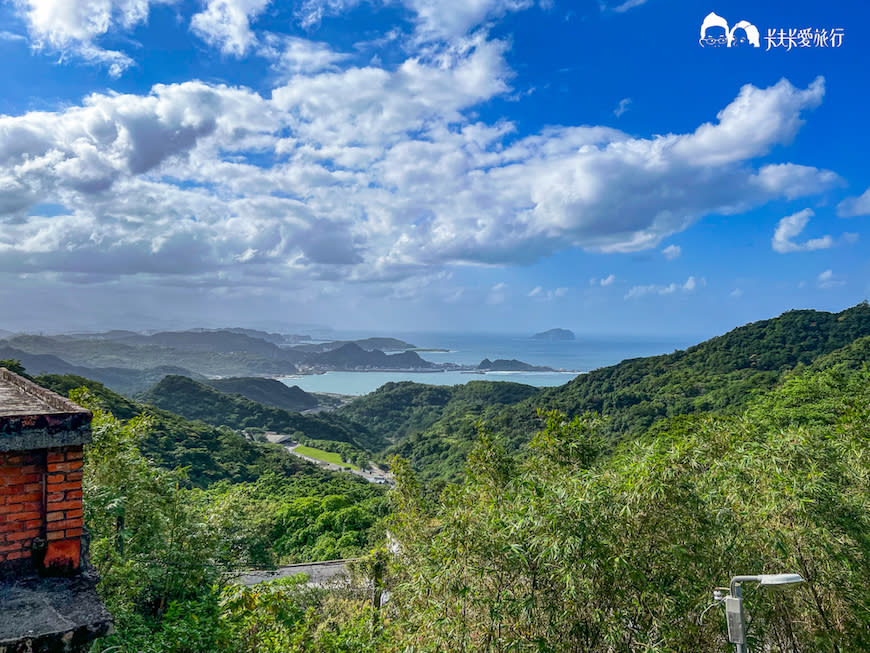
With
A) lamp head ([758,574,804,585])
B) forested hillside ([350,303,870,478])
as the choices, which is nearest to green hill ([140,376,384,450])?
forested hillside ([350,303,870,478])

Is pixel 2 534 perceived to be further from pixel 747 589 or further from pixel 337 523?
pixel 337 523

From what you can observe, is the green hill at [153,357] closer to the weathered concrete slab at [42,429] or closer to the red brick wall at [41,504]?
the red brick wall at [41,504]

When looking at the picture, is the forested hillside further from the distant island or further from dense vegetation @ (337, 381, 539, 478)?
the distant island

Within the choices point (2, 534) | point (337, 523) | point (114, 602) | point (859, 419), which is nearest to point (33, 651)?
point (2, 534)

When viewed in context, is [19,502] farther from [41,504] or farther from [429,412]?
[429,412]

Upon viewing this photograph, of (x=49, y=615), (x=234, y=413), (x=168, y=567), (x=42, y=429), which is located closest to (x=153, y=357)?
(x=234, y=413)

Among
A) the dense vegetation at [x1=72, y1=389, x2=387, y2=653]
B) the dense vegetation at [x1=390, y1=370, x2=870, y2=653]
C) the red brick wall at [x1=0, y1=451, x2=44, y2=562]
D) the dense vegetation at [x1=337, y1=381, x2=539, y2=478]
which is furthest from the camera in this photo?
the dense vegetation at [x1=337, y1=381, x2=539, y2=478]
